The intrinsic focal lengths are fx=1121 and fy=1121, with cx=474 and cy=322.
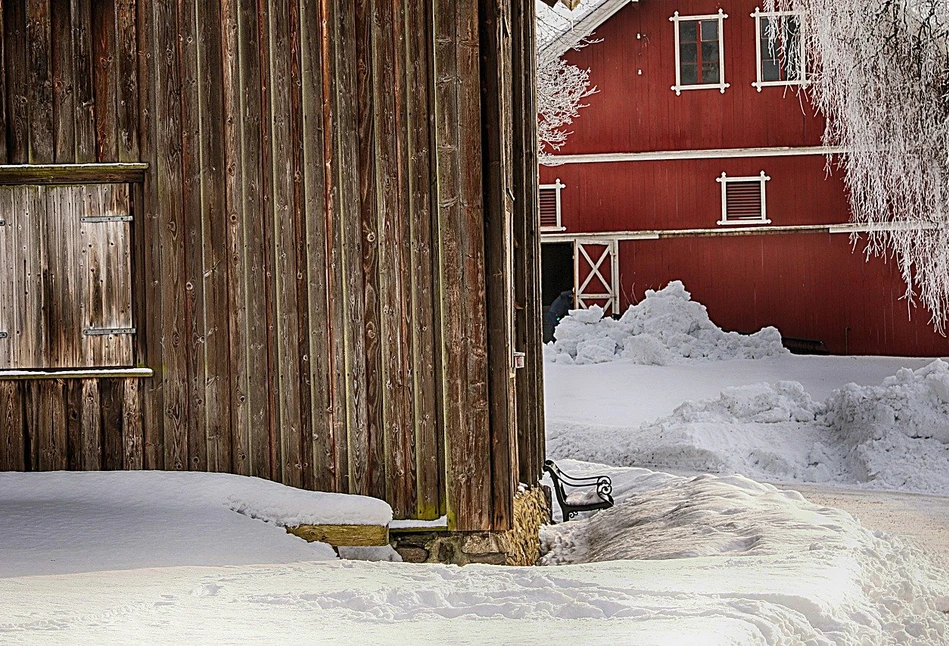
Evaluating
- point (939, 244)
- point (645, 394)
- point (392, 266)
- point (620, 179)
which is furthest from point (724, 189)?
point (392, 266)

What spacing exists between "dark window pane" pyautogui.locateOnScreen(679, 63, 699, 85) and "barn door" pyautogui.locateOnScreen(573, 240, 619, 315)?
12.3 ft

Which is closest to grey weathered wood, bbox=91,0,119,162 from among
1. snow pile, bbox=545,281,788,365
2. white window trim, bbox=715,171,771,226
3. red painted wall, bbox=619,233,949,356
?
snow pile, bbox=545,281,788,365

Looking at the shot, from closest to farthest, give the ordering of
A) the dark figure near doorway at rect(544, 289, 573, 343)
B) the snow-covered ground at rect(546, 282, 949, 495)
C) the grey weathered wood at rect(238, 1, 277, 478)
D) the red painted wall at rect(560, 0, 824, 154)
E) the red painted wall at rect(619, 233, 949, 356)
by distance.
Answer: the grey weathered wood at rect(238, 1, 277, 478)
the snow-covered ground at rect(546, 282, 949, 495)
the red painted wall at rect(619, 233, 949, 356)
the red painted wall at rect(560, 0, 824, 154)
the dark figure near doorway at rect(544, 289, 573, 343)

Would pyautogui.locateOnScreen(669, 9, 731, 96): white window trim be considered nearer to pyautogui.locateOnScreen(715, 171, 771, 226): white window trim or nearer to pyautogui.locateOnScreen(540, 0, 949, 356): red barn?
pyautogui.locateOnScreen(540, 0, 949, 356): red barn

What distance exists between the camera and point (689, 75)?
2405 cm

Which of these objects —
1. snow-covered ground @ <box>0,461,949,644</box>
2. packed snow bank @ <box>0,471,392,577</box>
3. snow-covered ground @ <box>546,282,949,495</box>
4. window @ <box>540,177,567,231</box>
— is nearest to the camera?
snow-covered ground @ <box>0,461,949,644</box>

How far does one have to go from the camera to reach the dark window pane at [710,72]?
2395 centimetres

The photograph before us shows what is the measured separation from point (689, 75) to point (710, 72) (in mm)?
449

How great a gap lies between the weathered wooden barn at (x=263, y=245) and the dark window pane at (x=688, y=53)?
17.9 m

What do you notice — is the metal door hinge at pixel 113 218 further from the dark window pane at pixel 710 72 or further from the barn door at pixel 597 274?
the dark window pane at pixel 710 72

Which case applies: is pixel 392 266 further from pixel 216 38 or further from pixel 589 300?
pixel 589 300

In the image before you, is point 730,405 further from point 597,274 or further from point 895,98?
point 597,274

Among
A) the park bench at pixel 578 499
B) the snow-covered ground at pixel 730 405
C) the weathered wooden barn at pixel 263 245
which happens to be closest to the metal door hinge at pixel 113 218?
the weathered wooden barn at pixel 263 245

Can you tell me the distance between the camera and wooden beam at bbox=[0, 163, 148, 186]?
7.12m
